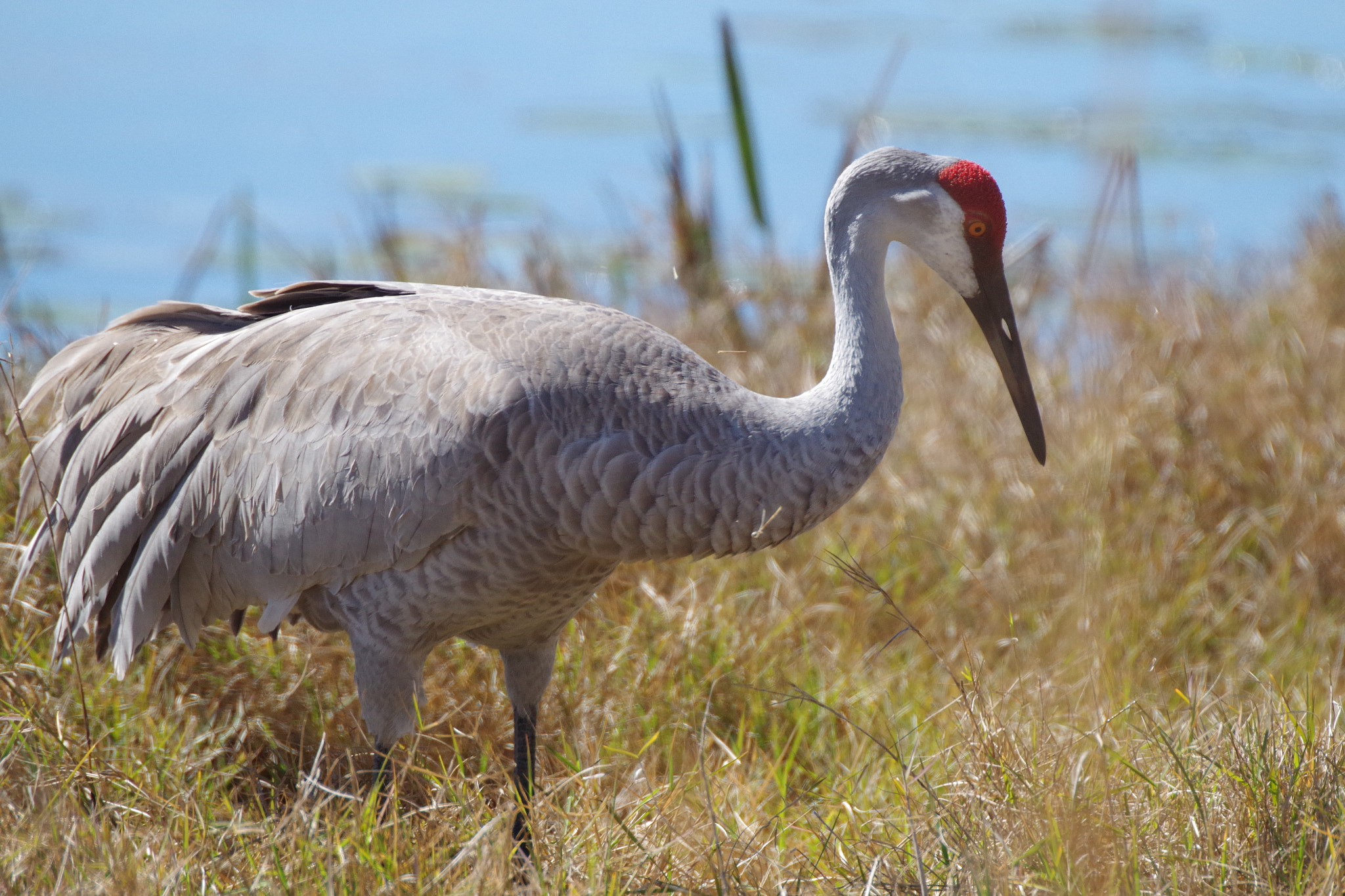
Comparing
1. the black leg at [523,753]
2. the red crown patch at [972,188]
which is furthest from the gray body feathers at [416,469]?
the red crown patch at [972,188]

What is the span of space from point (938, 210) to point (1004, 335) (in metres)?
0.34

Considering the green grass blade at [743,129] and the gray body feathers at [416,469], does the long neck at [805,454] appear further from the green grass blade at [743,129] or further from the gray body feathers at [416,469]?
the green grass blade at [743,129]

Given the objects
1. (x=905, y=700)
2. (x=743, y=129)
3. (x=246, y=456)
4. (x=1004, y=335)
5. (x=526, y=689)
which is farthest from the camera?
(x=743, y=129)

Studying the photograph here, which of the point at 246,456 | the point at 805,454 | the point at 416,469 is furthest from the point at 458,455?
the point at 805,454

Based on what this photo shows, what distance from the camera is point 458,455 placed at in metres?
2.51

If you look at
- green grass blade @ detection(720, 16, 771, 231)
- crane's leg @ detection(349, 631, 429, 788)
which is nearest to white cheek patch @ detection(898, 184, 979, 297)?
crane's leg @ detection(349, 631, 429, 788)

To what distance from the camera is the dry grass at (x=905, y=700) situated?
2355mm

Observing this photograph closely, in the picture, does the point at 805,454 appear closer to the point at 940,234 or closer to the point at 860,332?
the point at 860,332

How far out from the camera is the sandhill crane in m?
2.51

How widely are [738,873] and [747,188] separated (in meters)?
3.65

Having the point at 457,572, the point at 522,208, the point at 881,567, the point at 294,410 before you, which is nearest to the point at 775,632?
the point at 881,567

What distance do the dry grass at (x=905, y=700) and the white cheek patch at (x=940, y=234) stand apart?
0.76 meters

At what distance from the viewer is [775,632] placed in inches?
139

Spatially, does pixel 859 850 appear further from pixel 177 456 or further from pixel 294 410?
pixel 177 456
